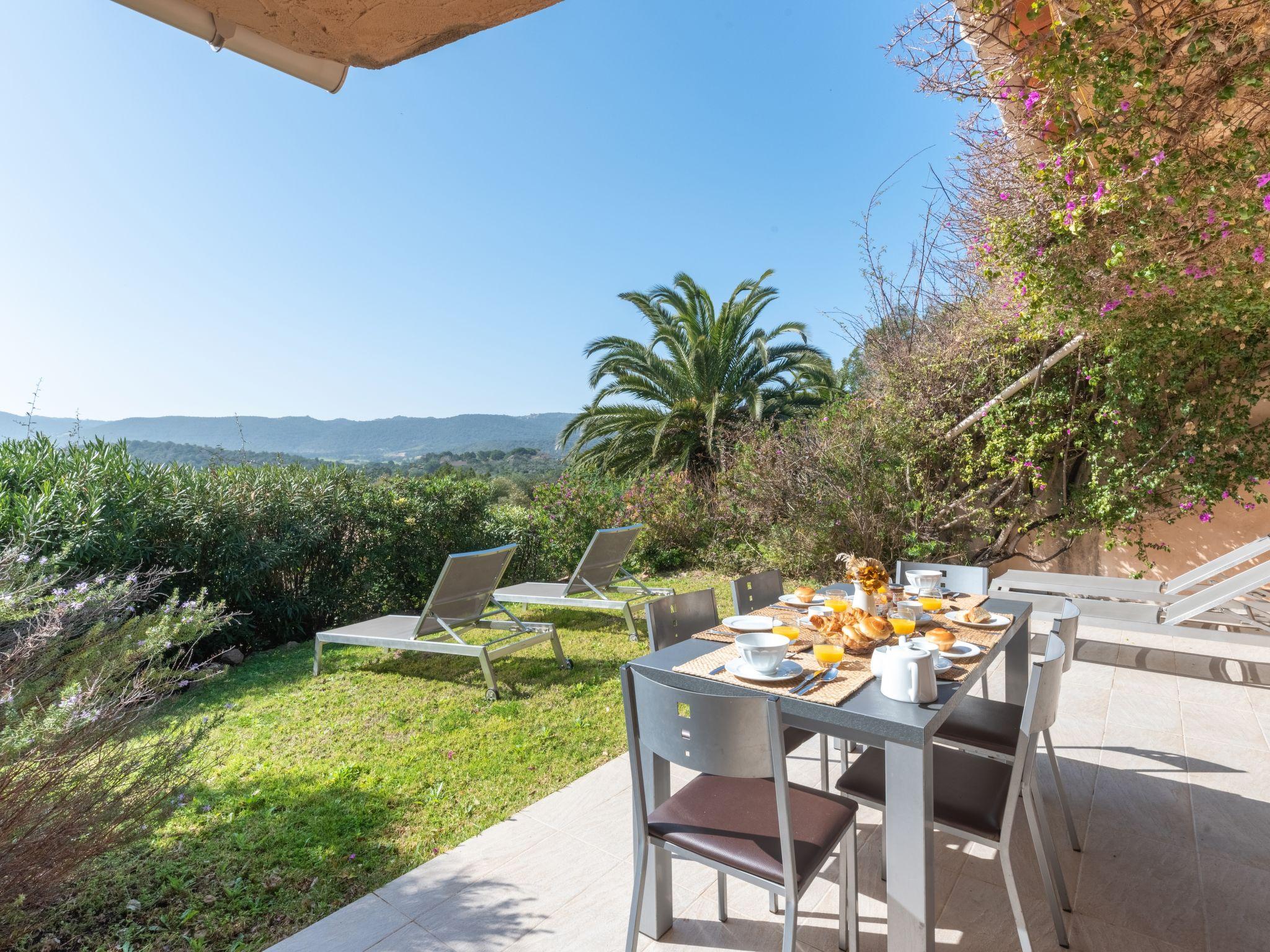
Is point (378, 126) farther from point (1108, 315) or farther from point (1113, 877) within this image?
point (1113, 877)

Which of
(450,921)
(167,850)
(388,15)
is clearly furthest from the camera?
(167,850)

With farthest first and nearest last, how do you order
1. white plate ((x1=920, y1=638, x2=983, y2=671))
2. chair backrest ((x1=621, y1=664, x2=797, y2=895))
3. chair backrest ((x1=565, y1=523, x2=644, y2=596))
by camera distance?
chair backrest ((x1=565, y1=523, x2=644, y2=596)) < white plate ((x1=920, y1=638, x2=983, y2=671)) < chair backrest ((x1=621, y1=664, x2=797, y2=895))

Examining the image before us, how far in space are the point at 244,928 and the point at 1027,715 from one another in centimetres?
268

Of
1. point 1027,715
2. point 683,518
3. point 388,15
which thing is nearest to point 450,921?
point 1027,715

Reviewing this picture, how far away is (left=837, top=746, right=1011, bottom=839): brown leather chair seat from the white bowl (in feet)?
1.40

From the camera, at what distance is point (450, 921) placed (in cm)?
212

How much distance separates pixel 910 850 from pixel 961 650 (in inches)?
32.3

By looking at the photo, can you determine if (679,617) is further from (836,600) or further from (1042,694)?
(1042,694)

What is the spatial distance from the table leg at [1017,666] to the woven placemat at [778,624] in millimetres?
1058

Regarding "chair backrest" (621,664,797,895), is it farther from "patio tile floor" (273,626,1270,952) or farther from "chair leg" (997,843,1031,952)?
"patio tile floor" (273,626,1270,952)

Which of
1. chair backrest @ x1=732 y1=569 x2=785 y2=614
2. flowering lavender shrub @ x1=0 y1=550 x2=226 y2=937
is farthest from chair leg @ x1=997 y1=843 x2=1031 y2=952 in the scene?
flowering lavender shrub @ x1=0 y1=550 x2=226 y2=937

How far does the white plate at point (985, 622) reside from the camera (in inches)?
98.9

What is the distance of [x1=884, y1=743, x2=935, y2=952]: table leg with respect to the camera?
1566mm

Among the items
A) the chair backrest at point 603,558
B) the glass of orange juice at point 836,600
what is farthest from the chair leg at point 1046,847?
the chair backrest at point 603,558
